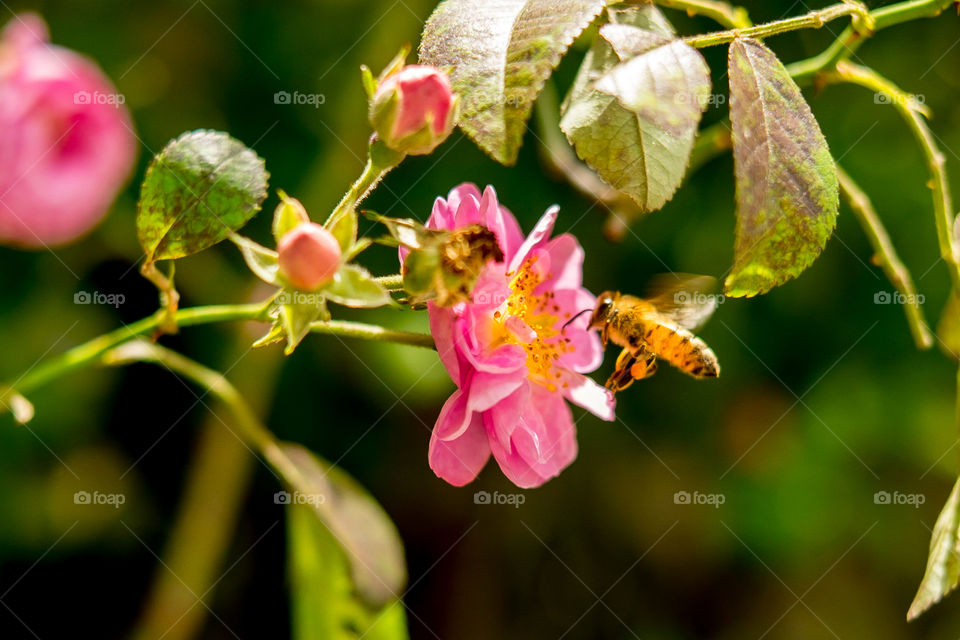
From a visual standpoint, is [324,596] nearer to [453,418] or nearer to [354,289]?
[453,418]

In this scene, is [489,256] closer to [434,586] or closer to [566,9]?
[566,9]

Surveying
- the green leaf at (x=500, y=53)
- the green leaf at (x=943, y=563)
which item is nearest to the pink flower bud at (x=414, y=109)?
the green leaf at (x=500, y=53)

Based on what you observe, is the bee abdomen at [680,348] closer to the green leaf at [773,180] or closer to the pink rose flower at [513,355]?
the pink rose flower at [513,355]

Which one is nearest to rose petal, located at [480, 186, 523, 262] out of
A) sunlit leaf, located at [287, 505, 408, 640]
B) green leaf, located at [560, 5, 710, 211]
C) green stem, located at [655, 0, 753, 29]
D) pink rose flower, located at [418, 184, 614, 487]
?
pink rose flower, located at [418, 184, 614, 487]

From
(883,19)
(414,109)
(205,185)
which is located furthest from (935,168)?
(205,185)

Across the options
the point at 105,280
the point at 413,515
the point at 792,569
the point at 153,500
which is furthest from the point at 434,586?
the point at 105,280
